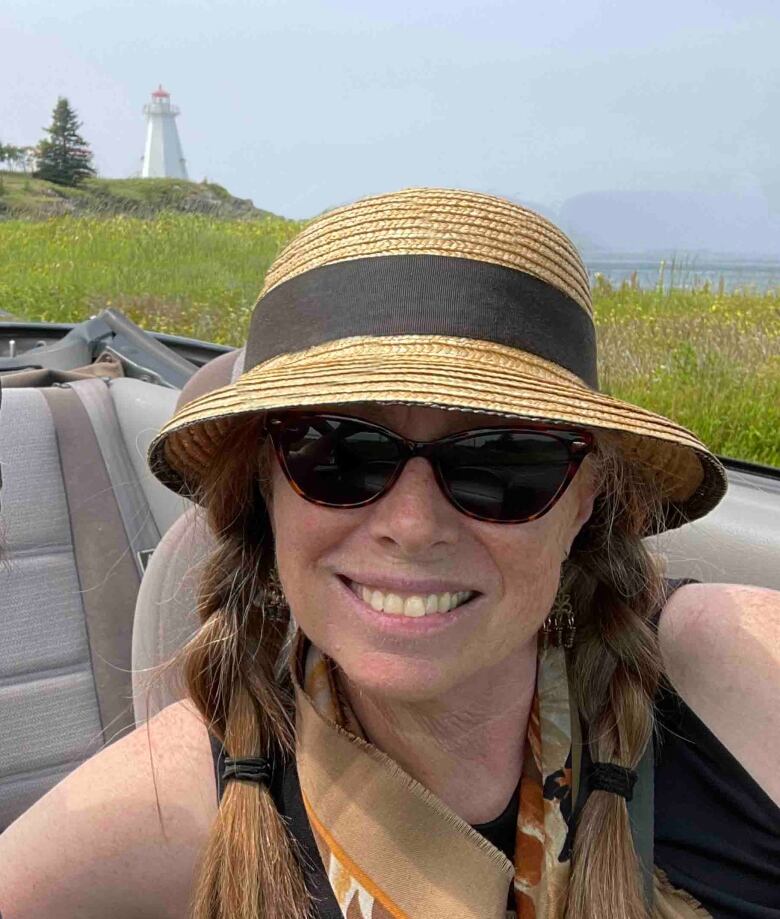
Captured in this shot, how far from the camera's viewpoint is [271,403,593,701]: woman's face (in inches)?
40.6

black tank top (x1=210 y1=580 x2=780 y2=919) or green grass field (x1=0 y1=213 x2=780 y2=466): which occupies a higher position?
green grass field (x1=0 y1=213 x2=780 y2=466)

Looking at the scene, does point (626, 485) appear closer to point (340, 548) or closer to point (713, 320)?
point (340, 548)

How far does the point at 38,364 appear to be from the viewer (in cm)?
296

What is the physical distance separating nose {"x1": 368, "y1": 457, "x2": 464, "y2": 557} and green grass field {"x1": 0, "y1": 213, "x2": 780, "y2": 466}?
68.5 inches

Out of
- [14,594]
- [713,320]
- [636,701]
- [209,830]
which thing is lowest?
[14,594]

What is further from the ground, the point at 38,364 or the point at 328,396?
the point at 328,396

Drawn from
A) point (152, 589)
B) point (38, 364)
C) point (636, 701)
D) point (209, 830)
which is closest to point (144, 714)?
point (152, 589)

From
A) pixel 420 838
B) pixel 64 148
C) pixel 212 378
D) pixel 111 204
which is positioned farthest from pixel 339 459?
pixel 64 148

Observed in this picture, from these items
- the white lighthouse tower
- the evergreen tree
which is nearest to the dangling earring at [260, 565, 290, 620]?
the evergreen tree

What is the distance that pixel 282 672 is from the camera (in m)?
1.31

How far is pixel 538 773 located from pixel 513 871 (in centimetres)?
12

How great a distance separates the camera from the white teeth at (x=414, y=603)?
3.50ft

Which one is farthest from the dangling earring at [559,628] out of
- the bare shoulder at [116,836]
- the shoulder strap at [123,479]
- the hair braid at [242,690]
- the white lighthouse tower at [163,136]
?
the white lighthouse tower at [163,136]

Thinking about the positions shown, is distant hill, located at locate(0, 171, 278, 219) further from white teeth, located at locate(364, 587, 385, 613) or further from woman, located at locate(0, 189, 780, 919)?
white teeth, located at locate(364, 587, 385, 613)
